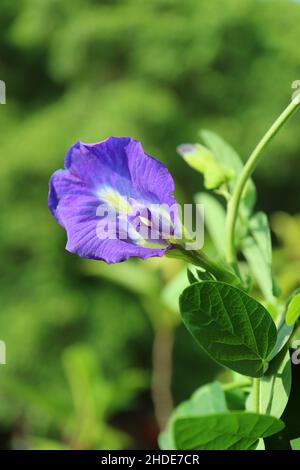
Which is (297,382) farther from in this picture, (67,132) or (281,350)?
→ (67,132)

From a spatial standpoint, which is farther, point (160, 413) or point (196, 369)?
point (196, 369)

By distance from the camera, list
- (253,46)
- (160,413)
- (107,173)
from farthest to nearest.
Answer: (253,46)
(160,413)
(107,173)

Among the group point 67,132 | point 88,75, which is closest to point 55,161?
point 67,132

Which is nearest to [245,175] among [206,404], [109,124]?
[206,404]

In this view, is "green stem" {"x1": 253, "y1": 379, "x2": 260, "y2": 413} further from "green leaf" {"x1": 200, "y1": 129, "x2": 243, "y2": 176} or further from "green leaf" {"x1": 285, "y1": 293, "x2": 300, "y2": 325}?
"green leaf" {"x1": 200, "y1": 129, "x2": 243, "y2": 176}

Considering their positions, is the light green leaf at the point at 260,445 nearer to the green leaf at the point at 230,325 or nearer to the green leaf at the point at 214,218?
the green leaf at the point at 230,325

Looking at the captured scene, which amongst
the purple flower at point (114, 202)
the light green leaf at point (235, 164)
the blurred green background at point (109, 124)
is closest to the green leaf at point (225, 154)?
the light green leaf at point (235, 164)

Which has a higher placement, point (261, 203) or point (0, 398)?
point (261, 203)
